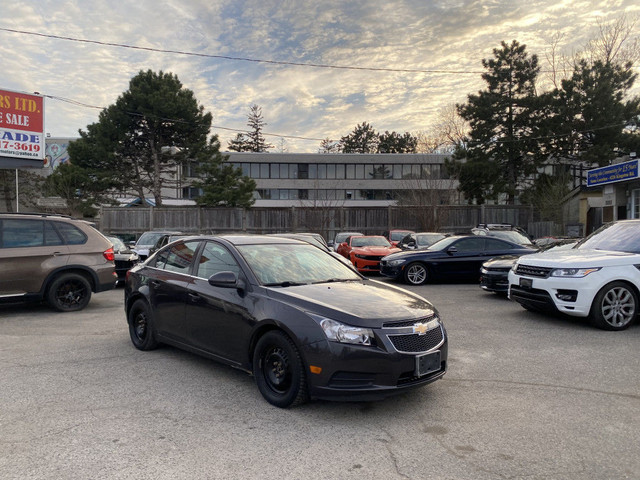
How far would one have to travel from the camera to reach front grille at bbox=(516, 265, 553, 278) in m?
7.59

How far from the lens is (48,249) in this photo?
8805mm

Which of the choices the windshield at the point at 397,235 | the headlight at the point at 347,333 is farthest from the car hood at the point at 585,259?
the windshield at the point at 397,235

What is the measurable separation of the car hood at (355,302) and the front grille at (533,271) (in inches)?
146

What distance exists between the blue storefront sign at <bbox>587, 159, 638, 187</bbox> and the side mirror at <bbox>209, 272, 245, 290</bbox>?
19.0 metres

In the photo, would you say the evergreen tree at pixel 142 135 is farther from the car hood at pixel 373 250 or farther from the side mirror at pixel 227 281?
the side mirror at pixel 227 281

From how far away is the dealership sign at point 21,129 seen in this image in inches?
714

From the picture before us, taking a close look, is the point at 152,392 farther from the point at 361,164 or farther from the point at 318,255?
the point at 361,164

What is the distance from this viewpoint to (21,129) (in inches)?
731

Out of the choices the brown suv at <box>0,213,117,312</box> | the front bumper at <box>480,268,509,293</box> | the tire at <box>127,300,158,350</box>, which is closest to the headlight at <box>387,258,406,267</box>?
the front bumper at <box>480,268,509,293</box>

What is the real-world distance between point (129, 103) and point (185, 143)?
3.64 m

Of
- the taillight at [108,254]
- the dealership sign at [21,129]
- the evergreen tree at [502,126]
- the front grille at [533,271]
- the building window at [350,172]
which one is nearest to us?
the front grille at [533,271]

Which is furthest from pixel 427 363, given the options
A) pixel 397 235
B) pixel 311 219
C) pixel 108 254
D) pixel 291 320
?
pixel 311 219

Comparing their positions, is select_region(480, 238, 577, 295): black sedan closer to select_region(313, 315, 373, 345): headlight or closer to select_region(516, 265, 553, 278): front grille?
select_region(516, 265, 553, 278): front grille

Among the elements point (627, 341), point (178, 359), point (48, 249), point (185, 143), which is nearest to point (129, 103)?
point (185, 143)
